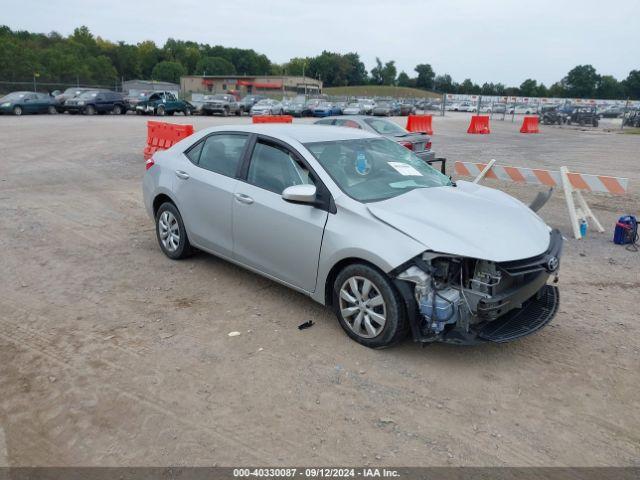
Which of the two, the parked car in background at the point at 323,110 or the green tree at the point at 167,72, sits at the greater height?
the green tree at the point at 167,72

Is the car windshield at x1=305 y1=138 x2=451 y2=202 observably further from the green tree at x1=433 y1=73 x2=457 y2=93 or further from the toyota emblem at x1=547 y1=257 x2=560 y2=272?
the green tree at x1=433 y1=73 x2=457 y2=93

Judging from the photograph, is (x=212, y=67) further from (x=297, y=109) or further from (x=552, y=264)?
(x=552, y=264)

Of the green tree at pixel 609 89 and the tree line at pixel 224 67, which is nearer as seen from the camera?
→ the tree line at pixel 224 67

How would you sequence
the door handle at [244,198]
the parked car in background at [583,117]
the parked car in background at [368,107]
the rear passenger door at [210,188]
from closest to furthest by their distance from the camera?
the door handle at [244,198] → the rear passenger door at [210,188] → the parked car in background at [583,117] → the parked car in background at [368,107]

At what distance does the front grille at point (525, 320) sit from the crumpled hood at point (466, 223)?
0.53 m

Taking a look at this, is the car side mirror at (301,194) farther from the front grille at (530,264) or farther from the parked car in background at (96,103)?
the parked car in background at (96,103)

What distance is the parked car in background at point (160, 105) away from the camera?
33094 mm

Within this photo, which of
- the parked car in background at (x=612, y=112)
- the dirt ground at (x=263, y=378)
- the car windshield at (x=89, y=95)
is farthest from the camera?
the parked car in background at (x=612, y=112)

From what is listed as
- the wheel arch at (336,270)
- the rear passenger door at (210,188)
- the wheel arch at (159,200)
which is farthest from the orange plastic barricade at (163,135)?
the wheel arch at (336,270)

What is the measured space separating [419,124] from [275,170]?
22838 mm

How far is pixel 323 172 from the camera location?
4.47 meters

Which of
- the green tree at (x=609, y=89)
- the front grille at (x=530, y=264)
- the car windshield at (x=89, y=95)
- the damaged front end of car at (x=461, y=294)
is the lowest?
the damaged front end of car at (x=461, y=294)

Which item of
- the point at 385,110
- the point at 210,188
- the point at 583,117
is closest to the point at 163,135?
the point at 210,188

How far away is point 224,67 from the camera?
133 metres
